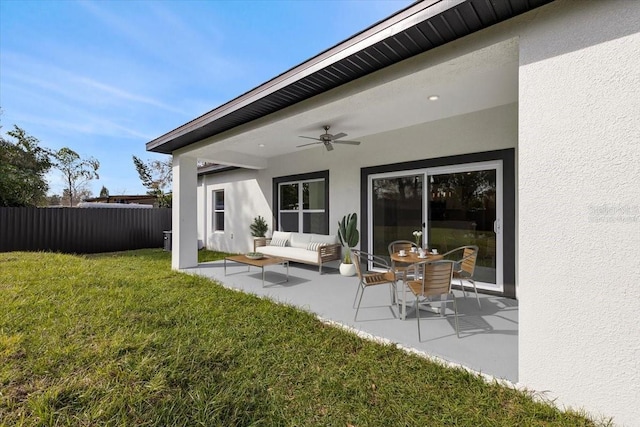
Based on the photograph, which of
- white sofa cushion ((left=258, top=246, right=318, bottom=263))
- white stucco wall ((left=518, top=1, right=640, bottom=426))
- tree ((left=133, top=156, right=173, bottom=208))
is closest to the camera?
white stucco wall ((left=518, top=1, right=640, bottom=426))

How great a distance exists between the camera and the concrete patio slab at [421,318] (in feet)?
8.39

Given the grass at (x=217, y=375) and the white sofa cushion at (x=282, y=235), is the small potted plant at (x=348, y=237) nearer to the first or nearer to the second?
the white sofa cushion at (x=282, y=235)

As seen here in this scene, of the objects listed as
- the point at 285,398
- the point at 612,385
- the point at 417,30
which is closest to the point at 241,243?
the point at 285,398

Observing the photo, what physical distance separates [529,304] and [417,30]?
7.82 ft

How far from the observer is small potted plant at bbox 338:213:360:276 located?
5.95 meters

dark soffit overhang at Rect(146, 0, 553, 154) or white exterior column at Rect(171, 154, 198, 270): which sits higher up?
dark soffit overhang at Rect(146, 0, 553, 154)

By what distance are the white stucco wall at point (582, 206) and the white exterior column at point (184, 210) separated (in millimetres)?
6706

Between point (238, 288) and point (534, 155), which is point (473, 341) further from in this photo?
point (238, 288)

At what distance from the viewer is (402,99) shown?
3998 millimetres

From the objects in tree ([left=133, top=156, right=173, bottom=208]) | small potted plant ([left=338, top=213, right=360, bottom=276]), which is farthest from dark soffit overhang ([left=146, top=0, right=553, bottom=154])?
tree ([left=133, top=156, right=173, bottom=208])

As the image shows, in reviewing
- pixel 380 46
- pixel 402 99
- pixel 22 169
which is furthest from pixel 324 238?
pixel 22 169

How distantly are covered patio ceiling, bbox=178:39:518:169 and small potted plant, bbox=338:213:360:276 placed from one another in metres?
1.80

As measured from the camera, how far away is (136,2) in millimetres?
4883

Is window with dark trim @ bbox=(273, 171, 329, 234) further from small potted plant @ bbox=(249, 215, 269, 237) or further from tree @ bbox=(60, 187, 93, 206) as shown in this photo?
tree @ bbox=(60, 187, 93, 206)
